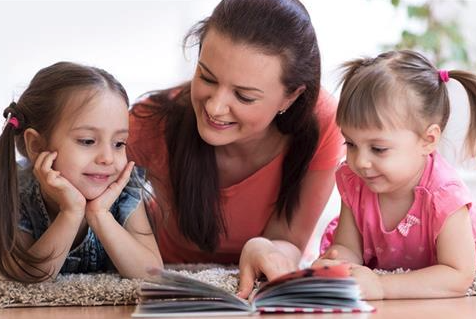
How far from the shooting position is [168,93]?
7.49ft

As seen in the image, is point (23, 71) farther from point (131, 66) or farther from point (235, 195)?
point (235, 195)

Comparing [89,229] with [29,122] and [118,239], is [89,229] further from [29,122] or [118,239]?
[29,122]

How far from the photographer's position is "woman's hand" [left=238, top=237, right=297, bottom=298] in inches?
70.1

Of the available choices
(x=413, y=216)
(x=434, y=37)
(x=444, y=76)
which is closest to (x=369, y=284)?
(x=413, y=216)

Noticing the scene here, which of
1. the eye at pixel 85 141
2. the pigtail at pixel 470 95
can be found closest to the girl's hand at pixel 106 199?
the eye at pixel 85 141

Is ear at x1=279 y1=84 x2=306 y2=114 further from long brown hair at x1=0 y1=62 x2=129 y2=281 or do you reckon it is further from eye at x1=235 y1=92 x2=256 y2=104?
long brown hair at x1=0 y1=62 x2=129 y2=281

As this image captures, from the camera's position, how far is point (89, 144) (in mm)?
1883

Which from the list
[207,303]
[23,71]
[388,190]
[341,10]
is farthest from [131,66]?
[207,303]

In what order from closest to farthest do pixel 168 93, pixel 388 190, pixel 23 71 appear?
pixel 388 190
pixel 168 93
pixel 23 71

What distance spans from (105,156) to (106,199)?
0.33 feet

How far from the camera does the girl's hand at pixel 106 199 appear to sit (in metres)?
1.89

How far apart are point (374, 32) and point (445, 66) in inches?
13.1

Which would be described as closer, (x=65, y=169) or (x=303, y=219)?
(x=65, y=169)

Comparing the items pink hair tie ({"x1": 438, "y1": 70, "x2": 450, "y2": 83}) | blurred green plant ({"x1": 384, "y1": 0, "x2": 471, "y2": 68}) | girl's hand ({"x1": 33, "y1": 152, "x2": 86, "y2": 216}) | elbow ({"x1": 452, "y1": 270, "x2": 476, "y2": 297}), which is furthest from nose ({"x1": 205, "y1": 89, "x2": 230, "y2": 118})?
blurred green plant ({"x1": 384, "y1": 0, "x2": 471, "y2": 68})
